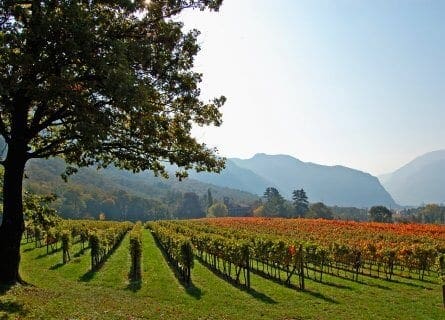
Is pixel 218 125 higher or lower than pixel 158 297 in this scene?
higher

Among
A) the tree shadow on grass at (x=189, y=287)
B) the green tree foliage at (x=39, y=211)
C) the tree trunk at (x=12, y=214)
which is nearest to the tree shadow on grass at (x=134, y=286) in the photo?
the tree shadow on grass at (x=189, y=287)

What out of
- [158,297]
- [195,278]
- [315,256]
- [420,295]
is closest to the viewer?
[158,297]

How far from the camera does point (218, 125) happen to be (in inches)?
846

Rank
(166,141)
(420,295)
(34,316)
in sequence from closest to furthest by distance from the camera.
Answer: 1. (34,316)
2. (166,141)
3. (420,295)

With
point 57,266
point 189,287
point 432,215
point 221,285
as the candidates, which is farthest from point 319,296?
point 432,215

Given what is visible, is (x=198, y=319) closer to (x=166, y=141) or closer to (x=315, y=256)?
(x=166, y=141)

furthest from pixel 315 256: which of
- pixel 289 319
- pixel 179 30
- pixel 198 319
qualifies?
pixel 179 30

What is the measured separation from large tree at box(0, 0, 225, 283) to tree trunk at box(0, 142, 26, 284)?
44 millimetres

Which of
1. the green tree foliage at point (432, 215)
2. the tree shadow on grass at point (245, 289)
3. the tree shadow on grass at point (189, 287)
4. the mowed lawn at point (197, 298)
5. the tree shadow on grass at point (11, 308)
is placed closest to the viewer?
the tree shadow on grass at point (11, 308)

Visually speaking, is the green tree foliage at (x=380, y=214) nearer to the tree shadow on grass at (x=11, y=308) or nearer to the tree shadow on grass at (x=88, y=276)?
the tree shadow on grass at (x=88, y=276)

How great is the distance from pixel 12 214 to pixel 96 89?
7.63 m

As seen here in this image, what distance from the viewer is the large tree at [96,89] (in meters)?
15.1

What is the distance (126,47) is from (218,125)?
6783mm

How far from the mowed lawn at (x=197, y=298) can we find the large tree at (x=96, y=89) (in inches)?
177
